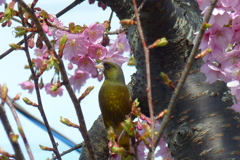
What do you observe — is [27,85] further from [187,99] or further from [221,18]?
[221,18]

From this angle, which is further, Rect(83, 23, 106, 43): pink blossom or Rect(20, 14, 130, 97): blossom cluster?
Rect(83, 23, 106, 43): pink blossom

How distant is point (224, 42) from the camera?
1.60 m

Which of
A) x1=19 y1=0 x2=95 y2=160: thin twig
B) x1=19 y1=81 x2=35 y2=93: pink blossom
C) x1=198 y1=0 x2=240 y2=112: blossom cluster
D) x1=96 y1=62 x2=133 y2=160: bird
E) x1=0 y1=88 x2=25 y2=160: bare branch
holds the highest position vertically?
x1=19 y1=81 x2=35 y2=93: pink blossom

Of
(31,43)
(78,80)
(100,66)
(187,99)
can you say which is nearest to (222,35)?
(187,99)

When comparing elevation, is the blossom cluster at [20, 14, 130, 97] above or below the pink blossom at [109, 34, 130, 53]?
below

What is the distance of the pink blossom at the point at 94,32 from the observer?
2298mm

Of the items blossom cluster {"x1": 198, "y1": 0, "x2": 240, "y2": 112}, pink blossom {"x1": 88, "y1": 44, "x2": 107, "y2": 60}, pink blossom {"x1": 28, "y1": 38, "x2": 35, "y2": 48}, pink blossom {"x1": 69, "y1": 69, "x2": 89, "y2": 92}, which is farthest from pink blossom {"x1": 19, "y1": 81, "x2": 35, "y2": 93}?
blossom cluster {"x1": 198, "y1": 0, "x2": 240, "y2": 112}

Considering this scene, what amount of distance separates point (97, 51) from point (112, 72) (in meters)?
0.35

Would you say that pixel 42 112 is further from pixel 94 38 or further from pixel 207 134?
pixel 94 38

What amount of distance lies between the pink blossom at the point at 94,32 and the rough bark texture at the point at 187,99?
0.17 metres

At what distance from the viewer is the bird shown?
2572 millimetres

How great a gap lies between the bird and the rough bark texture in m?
0.46

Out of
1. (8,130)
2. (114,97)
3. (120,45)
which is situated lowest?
(8,130)

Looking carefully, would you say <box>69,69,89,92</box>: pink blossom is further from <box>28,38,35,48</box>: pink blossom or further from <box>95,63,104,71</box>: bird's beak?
<box>28,38,35,48</box>: pink blossom
